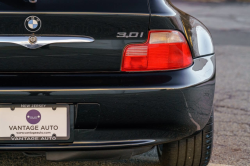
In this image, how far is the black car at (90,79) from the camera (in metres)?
2.24

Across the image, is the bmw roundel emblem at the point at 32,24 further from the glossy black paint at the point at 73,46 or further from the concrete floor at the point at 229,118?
the concrete floor at the point at 229,118

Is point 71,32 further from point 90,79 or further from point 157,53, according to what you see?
point 157,53

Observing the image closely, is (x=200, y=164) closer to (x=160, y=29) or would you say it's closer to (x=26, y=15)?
(x=160, y=29)

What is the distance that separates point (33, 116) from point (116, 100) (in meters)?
0.43

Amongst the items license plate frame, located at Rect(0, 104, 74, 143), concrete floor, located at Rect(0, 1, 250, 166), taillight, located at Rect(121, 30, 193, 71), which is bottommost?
concrete floor, located at Rect(0, 1, 250, 166)

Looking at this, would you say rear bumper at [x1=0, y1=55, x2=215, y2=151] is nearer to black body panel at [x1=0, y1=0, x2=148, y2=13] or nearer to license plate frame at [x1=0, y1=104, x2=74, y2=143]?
license plate frame at [x1=0, y1=104, x2=74, y2=143]

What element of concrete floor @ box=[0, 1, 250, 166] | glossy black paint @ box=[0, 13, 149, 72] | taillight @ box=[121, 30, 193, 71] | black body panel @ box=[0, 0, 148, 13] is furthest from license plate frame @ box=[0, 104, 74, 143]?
concrete floor @ box=[0, 1, 250, 166]

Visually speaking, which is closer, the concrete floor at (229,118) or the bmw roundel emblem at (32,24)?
the bmw roundel emblem at (32,24)

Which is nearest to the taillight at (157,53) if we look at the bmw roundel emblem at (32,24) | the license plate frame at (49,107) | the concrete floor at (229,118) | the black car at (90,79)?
the black car at (90,79)

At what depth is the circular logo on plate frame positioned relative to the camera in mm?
2238

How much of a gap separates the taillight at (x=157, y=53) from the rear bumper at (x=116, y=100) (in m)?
0.05

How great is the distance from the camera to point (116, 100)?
2.25 m

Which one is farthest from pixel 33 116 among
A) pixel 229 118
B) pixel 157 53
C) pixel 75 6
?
pixel 229 118

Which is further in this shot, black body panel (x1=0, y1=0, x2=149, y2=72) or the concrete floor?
the concrete floor
